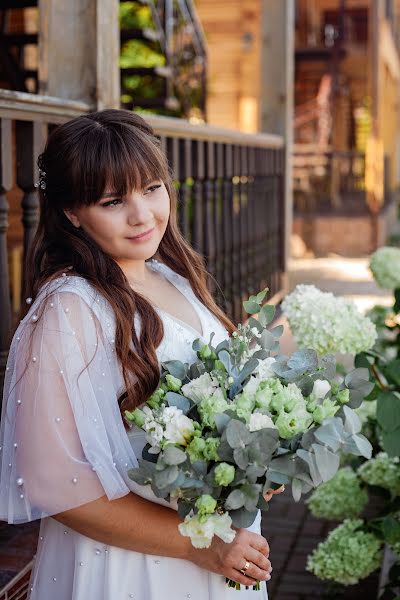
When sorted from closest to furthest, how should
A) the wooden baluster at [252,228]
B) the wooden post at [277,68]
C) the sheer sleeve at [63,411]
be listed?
1. the sheer sleeve at [63,411]
2. the wooden baluster at [252,228]
3. the wooden post at [277,68]

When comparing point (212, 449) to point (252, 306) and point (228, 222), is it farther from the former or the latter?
point (228, 222)

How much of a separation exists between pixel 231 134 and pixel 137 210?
366 centimetres

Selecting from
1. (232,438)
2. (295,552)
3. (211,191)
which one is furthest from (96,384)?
(211,191)

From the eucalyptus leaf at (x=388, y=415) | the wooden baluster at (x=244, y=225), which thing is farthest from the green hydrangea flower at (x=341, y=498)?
the wooden baluster at (x=244, y=225)

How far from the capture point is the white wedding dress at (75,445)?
1.68 metres

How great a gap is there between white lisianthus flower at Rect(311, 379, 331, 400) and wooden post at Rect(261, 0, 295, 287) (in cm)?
585

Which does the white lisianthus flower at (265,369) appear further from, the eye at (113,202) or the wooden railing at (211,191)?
the wooden railing at (211,191)

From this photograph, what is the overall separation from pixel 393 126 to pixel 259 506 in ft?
70.8

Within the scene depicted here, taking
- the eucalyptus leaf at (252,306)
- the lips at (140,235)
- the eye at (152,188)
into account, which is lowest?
the eucalyptus leaf at (252,306)

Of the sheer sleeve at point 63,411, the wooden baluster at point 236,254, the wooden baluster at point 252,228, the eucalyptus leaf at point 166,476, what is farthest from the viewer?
the wooden baluster at point 252,228

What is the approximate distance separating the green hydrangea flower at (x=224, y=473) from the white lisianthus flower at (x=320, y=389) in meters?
0.27

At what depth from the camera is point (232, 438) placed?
1562 mm

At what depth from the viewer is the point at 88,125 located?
5.97 ft

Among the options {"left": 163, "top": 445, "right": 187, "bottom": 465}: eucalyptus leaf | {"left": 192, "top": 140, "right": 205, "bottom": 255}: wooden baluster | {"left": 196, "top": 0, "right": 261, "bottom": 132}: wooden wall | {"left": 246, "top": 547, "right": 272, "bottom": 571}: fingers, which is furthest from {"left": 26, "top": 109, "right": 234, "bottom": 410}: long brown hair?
{"left": 196, "top": 0, "right": 261, "bottom": 132}: wooden wall
